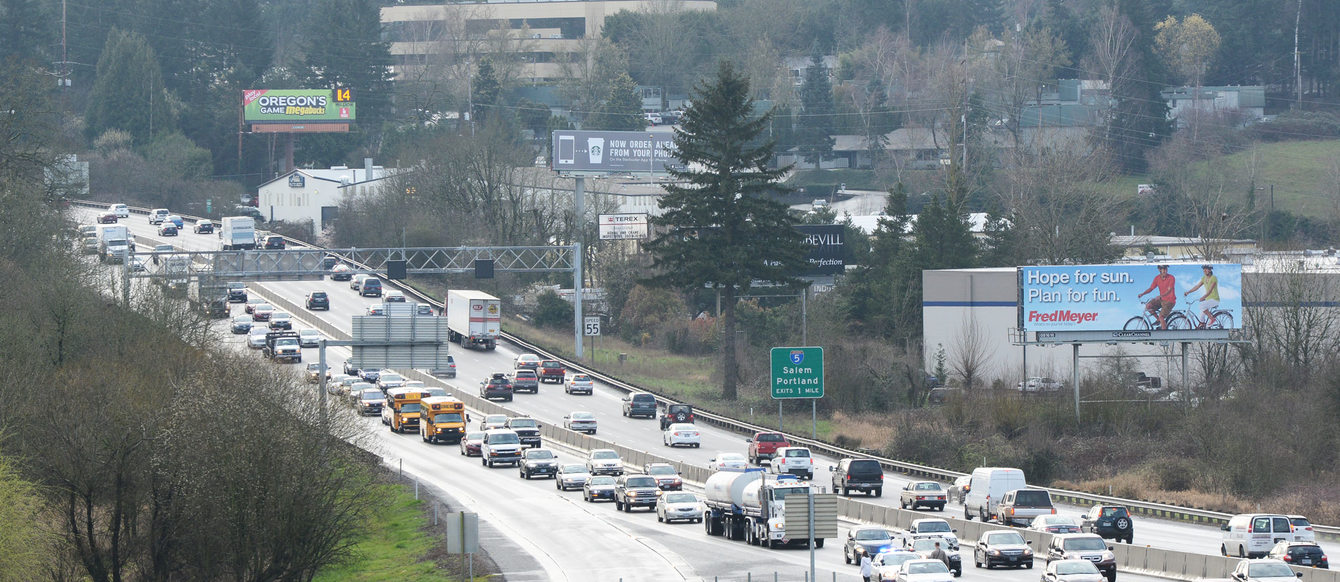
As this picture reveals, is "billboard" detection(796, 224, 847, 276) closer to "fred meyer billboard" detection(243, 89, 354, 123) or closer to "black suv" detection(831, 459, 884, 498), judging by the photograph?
"black suv" detection(831, 459, 884, 498)

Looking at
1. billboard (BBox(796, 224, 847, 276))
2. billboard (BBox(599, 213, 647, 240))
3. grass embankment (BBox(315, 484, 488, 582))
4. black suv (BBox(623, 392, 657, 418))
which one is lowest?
grass embankment (BBox(315, 484, 488, 582))

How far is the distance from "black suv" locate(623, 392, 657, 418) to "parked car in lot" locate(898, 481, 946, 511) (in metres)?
29.2

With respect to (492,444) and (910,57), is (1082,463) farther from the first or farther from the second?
(910,57)

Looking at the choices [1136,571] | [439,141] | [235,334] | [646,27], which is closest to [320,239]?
[439,141]

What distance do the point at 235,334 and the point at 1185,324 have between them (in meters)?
56.1

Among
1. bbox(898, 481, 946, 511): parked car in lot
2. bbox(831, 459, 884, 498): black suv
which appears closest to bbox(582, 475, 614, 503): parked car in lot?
bbox(831, 459, 884, 498): black suv

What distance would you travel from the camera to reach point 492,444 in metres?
65.6

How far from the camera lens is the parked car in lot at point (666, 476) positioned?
56.0 metres

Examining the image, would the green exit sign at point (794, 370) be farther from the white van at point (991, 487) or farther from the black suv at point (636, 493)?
the white van at point (991, 487)

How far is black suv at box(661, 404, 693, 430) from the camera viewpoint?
77188 mm

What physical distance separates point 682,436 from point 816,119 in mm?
102501

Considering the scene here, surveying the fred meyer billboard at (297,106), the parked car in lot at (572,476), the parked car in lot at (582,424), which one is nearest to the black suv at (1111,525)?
the parked car in lot at (572,476)

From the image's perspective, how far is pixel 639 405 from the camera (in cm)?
8050

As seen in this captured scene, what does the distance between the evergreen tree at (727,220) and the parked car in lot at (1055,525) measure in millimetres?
43859
